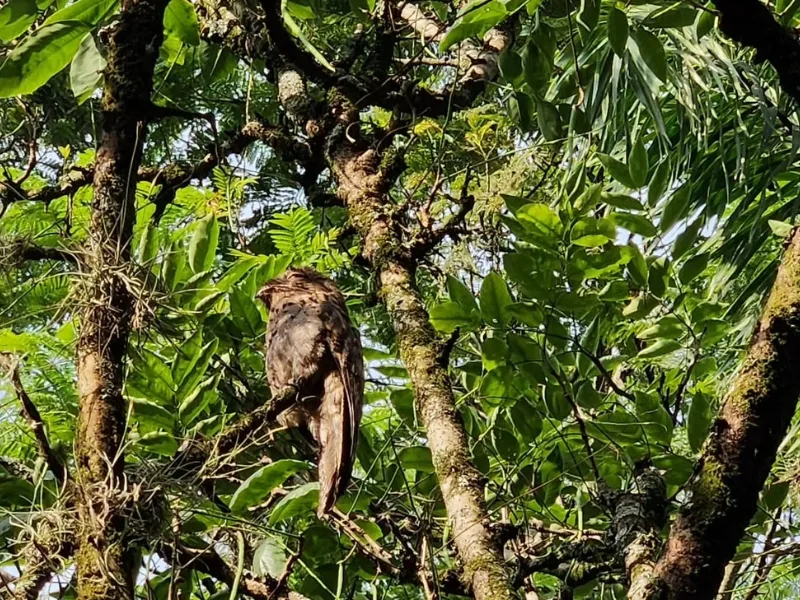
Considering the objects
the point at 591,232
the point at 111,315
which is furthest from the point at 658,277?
the point at 111,315

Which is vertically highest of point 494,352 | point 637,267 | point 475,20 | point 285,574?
point 475,20

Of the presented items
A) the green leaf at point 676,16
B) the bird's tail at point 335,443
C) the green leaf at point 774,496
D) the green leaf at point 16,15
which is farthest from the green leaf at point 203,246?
the green leaf at point 774,496

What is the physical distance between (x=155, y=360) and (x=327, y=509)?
37 centimetres

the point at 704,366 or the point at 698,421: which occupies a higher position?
the point at 704,366

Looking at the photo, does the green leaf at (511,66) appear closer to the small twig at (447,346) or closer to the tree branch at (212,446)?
the small twig at (447,346)

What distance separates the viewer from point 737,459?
112 cm

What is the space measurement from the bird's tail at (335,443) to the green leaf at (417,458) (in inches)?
3.7

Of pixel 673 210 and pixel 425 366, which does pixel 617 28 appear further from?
pixel 425 366

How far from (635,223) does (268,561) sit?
791mm

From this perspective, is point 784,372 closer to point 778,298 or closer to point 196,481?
point 778,298

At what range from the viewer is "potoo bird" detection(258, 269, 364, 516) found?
168 cm

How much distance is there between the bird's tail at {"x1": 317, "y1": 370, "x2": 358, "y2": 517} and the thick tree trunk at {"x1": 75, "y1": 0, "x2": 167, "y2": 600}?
18.4 inches

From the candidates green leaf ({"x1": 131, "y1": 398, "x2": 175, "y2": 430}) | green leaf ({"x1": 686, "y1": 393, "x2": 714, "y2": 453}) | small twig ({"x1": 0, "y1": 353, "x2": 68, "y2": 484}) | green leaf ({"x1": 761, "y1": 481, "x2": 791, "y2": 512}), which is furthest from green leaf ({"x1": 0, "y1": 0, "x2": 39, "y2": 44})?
green leaf ({"x1": 761, "y1": 481, "x2": 791, "y2": 512})

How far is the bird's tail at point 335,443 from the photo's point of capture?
1.59 m
